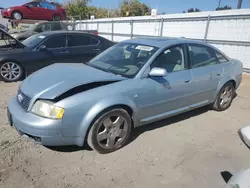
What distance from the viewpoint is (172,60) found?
3639mm

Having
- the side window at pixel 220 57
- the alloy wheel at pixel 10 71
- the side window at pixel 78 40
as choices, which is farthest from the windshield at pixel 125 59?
the alloy wheel at pixel 10 71

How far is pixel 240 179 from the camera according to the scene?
187 cm

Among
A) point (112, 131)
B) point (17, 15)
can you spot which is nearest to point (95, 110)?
point (112, 131)

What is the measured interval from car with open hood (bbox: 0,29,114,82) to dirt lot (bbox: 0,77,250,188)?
2729mm

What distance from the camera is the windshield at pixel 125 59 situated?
3.30 metres

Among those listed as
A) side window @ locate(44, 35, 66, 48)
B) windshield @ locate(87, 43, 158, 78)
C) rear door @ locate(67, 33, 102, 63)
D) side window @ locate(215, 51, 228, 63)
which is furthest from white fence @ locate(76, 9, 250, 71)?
windshield @ locate(87, 43, 158, 78)

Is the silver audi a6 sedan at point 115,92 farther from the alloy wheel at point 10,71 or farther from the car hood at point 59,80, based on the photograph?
the alloy wheel at point 10,71

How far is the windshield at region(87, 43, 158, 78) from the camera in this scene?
3297mm

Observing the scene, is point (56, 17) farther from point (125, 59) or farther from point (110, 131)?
point (110, 131)

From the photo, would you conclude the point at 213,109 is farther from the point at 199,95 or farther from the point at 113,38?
the point at 113,38

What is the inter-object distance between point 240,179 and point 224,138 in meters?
1.89

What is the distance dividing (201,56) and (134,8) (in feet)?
145

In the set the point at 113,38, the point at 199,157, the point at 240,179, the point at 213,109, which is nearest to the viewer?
the point at 240,179

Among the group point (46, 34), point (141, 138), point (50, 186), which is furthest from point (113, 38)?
point (50, 186)
